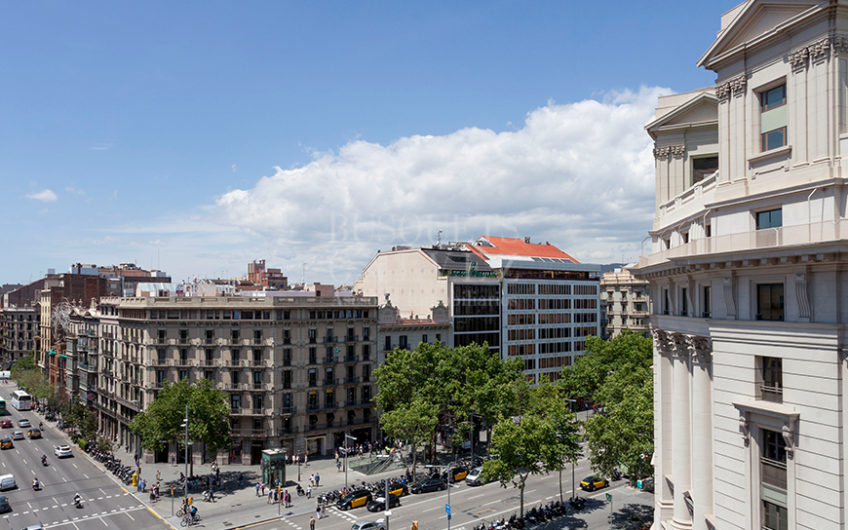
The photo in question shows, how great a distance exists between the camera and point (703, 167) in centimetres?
3850

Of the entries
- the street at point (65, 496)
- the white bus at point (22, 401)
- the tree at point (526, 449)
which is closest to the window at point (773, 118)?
the tree at point (526, 449)

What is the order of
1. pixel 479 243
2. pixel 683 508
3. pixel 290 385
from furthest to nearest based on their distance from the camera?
pixel 479 243
pixel 290 385
pixel 683 508

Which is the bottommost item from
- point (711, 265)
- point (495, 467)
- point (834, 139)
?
point (495, 467)

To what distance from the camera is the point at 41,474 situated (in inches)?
2817

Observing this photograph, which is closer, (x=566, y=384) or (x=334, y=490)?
(x=334, y=490)

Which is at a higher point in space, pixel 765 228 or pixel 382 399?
pixel 765 228

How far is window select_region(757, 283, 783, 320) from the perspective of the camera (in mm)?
23281

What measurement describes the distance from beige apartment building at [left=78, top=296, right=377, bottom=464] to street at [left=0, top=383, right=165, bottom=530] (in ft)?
28.7

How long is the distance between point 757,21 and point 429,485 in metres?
51.9

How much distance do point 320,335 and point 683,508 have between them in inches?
2130

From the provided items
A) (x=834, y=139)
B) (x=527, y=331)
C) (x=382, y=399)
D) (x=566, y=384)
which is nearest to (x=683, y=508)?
(x=834, y=139)

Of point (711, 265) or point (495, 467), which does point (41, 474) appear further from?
point (711, 265)

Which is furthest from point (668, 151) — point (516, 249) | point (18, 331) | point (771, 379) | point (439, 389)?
point (18, 331)

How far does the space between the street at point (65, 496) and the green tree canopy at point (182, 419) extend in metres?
6.58
